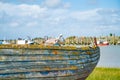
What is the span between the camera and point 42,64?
10016 millimetres

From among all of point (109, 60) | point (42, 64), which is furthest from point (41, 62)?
point (109, 60)

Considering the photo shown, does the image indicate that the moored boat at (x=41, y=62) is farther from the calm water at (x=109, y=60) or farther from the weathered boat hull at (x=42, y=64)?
the calm water at (x=109, y=60)

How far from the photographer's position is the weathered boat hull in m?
9.05

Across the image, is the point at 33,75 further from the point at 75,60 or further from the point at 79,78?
the point at 79,78

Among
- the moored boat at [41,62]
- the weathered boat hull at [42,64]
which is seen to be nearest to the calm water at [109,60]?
the weathered boat hull at [42,64]

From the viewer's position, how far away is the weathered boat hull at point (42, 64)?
9.05 meters

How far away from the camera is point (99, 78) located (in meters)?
19.2

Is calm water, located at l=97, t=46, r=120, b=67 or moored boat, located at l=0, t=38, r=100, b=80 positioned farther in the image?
calm water, located at l=97, t=46, r=120, b=67

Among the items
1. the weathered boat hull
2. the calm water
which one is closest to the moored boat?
the weathered boat hull

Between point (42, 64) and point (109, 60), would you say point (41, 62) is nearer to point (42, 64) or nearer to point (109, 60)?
point (42, 64)

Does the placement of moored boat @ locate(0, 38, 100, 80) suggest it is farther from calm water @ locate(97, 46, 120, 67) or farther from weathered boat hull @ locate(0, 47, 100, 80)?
calm water @ locate(97, 46, 120, 67)

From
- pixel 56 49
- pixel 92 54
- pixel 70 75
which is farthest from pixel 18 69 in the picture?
pixel 92 54

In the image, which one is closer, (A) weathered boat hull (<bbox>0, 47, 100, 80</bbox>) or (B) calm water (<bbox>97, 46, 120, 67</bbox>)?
(A) weathered boat hull (<bbox>0, 47, 100, 80</bbox>)

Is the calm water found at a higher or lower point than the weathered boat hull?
lower
